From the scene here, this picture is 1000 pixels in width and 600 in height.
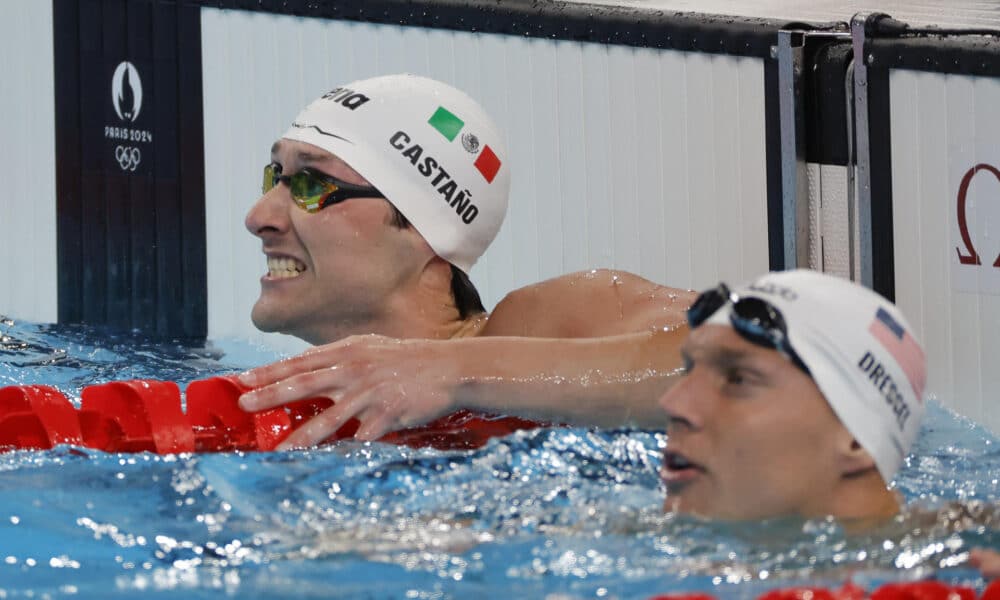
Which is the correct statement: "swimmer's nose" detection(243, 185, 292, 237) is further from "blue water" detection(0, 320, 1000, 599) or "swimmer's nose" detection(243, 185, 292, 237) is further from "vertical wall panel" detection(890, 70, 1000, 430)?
"vertical wall panel" detection(890, 70, 1000, 430)

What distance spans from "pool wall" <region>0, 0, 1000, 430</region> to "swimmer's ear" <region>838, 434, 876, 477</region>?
280cm

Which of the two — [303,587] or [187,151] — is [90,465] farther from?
[187,151]

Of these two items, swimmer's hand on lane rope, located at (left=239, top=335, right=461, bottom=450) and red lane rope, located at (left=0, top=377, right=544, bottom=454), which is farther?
red lane rope, located at (left=0, top=377, right=544, bottom=454)

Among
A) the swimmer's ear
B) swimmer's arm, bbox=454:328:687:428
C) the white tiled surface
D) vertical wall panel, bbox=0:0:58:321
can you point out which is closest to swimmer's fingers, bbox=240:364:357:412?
swimmer's arm, bbox=454:328:687:428

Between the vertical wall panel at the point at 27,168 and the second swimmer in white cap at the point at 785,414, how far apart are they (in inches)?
133

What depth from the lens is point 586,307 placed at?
3.13m

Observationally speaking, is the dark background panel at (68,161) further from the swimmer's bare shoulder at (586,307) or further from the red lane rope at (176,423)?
the swimmer's bare shoulder at (586,307)

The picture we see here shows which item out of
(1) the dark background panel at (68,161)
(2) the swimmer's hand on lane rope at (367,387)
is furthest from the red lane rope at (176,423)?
(1) the dark background panel at (68,161)

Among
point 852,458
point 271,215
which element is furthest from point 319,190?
point 852,458

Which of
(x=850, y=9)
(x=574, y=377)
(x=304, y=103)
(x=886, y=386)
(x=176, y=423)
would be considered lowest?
(x=176, y=423)

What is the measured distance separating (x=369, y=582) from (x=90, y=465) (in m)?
0.84

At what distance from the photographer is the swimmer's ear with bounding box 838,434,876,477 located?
2182 mm

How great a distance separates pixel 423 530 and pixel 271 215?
3.69 feet

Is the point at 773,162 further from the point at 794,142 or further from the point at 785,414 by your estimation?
the point at 785,414
